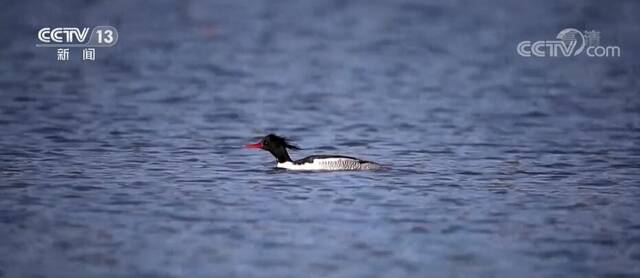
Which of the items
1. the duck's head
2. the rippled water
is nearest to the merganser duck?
the duck's head

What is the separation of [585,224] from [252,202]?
A: 13.3 ft

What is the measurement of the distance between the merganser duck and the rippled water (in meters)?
0.23

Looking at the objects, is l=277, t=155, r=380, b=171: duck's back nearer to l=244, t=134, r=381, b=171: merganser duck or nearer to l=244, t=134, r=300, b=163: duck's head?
l=244, t=134, r=381, b=171: merganser duck

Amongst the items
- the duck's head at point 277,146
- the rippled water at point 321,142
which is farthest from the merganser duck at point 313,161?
the rippled water at point 321,142

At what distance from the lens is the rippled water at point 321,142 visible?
13.3 meters

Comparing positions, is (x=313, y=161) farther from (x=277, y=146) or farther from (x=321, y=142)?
(x=321, y=142)

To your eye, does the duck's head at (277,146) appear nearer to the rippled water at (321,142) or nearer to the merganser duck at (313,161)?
the merganser duck at (313,161)

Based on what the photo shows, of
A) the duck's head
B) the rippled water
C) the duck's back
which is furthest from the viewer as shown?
the duck's head

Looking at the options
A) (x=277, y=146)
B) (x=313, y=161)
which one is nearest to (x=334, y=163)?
(x=313, y=161)

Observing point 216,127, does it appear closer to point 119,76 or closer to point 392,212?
point 119,76

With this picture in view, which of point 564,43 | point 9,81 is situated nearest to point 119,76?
point 9,81

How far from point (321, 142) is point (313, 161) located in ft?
11.2

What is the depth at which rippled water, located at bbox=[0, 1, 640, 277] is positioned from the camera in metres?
13.3

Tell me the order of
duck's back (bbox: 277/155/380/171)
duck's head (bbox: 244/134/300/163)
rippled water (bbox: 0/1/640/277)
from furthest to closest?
duck's head (bbox: 244/134/300/163)
duck's back (bbox: 277/155/380/171)
rippled water (bbox: 0/1/640/277)
